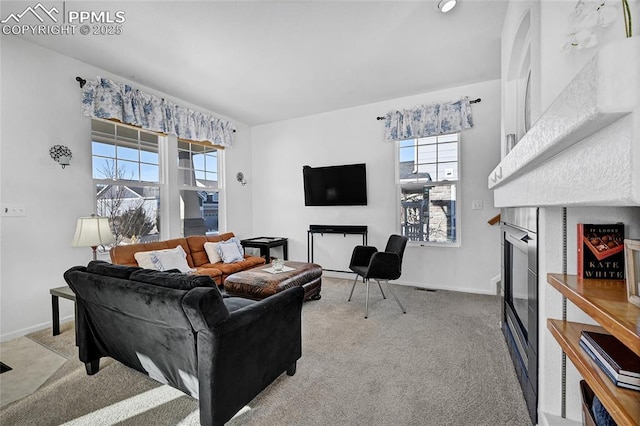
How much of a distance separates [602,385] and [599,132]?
2.19 ft

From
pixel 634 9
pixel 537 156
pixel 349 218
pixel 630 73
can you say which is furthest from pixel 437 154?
pixel 630 73

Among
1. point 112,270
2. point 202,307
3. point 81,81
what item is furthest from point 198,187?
point 202,307

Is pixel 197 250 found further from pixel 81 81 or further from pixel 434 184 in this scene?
pixel 434 184

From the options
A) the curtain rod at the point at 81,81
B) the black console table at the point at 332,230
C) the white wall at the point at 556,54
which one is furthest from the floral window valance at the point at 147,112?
the white wall at the point at 556,54

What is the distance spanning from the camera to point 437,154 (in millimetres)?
4094

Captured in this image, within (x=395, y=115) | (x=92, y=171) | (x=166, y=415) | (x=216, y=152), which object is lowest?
(x=166, y=415)

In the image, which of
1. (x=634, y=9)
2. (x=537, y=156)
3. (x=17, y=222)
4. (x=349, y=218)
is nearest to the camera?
(x=537, y=156)

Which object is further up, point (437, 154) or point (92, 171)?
point (437, 154)

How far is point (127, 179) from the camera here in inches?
144

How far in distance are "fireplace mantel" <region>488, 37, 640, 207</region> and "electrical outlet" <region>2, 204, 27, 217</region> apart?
397 cm

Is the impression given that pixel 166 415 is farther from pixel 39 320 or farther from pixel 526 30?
pixel 526 30

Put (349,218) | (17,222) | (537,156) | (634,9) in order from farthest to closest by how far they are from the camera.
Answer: (349,218) → (17,222) → (634,9) → (537,156)

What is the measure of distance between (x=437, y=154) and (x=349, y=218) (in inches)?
65.2

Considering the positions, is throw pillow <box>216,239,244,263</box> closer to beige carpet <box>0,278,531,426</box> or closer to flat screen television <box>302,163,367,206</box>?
flat screen television <box>302,163,367,206</box>
